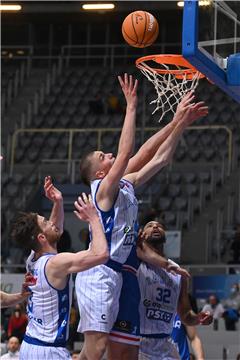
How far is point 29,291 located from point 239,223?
11772 millimetres

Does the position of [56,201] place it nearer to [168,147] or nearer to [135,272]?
[135,272]

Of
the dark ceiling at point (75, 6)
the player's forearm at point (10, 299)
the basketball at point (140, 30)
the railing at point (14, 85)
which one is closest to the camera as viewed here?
the player's forearm at point (10, 299)

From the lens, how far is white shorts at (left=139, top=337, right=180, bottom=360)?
7383 millimetres

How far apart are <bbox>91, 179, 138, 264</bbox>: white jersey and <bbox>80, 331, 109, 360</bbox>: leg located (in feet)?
1.76

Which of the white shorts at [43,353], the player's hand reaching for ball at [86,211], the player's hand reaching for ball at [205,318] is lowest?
the white shorts at [43,353]

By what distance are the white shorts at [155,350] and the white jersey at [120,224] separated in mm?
955

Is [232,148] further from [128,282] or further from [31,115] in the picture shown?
[128,282]

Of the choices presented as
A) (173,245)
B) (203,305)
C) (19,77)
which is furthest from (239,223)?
(19,77)

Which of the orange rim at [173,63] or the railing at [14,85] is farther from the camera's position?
the railing at [14,85]

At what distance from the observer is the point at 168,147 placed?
7.17 m

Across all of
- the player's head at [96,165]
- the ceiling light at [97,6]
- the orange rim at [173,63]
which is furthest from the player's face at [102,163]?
the ceiling light at [97,6]

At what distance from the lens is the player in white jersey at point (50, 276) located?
6.17 m

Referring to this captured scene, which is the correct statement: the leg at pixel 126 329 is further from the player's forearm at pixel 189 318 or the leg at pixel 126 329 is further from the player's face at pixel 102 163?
the player's forearm at pixel 189 318

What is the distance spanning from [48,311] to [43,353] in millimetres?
280
